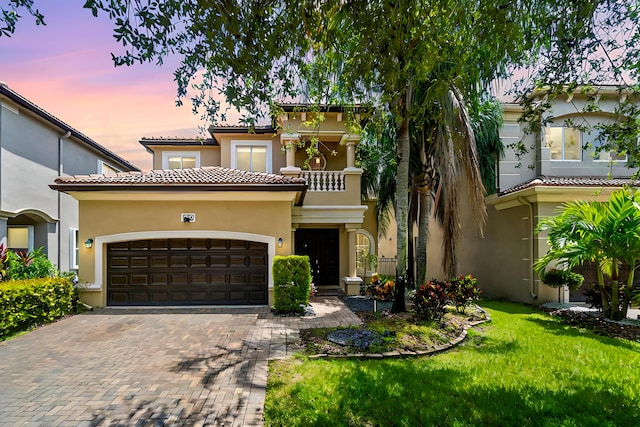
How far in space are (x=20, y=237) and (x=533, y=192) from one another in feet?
69.1

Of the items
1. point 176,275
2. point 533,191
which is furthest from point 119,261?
point 533,191

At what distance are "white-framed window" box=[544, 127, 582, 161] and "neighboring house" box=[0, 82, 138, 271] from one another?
1891 cm

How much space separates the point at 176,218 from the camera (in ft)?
38.8

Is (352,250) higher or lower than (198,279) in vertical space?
higher

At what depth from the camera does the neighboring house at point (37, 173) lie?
1308cm

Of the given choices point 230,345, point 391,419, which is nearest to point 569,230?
point 391,419

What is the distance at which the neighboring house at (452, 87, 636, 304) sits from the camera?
1307 centimetres

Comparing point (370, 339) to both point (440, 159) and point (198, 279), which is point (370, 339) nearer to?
point (440, 159)

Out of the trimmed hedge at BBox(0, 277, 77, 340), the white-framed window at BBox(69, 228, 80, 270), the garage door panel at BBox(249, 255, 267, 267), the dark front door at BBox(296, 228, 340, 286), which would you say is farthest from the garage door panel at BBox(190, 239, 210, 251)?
the white-framed window at BBox(69, 228, 80, 270)

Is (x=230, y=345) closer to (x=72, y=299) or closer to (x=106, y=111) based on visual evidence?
(x=106, y=111)

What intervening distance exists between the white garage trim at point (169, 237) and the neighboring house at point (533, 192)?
9.68 meters

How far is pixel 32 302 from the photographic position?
30.4 feet

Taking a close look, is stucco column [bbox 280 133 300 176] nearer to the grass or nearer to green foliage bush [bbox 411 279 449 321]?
green foliage bush [bbox 411 279 449 321]

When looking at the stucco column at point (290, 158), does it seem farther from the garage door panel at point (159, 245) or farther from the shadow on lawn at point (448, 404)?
the shadow on lawn at point (448, 404)
